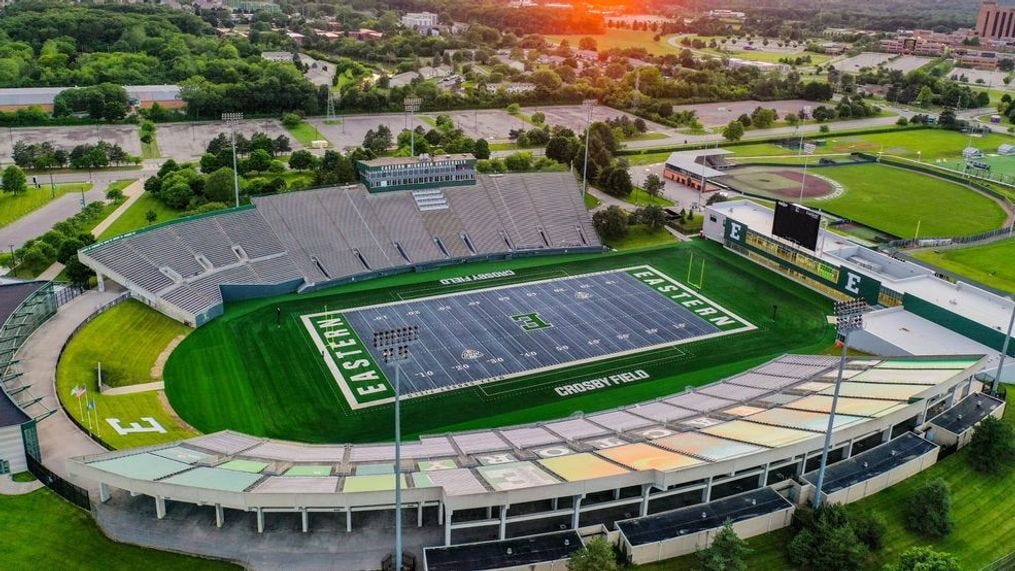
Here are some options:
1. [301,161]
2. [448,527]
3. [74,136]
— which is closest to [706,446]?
[448,527]

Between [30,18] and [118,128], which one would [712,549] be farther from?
[30,18]

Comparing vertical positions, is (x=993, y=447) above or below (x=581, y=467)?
below

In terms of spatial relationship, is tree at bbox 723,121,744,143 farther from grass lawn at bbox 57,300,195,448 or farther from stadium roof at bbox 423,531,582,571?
Result: stadium roof at bbox 423,531,582,571

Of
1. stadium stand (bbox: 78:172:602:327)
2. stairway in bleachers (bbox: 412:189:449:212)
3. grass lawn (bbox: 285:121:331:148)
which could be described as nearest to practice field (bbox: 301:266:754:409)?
stadium stand (bbox: 78:172:602:327)

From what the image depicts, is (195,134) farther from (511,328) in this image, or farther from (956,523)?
(956,523)

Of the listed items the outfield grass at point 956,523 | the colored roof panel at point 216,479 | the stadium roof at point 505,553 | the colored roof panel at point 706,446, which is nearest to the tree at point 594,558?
the stadium roof at point 505,553
